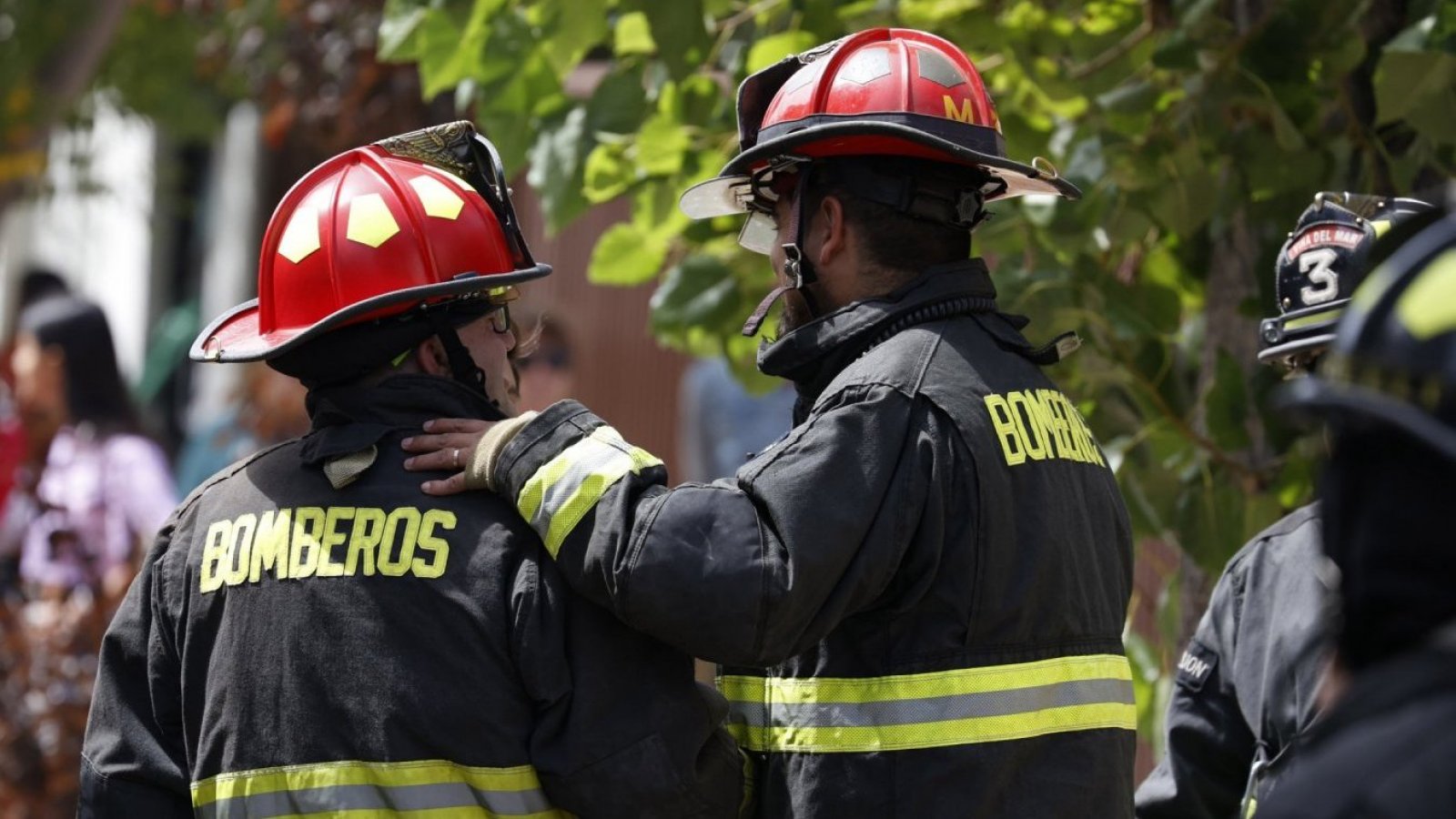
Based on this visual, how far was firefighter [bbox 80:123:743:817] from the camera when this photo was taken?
107 inches

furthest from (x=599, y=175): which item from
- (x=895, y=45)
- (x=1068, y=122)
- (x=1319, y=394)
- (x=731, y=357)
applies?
(x=1319, y=394)

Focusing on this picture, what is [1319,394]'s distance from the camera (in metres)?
1.58

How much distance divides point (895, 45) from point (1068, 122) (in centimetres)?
Result: 147

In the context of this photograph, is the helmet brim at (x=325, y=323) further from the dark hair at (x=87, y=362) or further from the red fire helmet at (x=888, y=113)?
the dark hair at (x=87, y=362)

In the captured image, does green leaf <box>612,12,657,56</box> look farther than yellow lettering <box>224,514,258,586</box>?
Yes

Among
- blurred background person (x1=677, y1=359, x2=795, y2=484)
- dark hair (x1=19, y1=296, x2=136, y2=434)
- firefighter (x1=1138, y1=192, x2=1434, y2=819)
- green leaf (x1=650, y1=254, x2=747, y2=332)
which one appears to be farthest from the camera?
blurred background person (x1=677, y1=359, x2=795, y2=484)

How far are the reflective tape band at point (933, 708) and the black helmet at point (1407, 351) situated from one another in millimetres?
1265

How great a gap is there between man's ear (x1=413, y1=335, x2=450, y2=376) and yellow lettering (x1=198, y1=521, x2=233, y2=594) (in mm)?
377

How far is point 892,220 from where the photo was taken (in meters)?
3.01

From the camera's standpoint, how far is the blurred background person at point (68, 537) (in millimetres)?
5934

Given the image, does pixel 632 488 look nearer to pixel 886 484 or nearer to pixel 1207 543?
pixel 886 484

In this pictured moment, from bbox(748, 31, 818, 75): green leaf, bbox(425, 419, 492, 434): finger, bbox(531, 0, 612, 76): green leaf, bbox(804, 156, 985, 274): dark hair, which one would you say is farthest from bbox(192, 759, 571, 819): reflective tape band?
bbox(748, 31, 818, 75): green leaf

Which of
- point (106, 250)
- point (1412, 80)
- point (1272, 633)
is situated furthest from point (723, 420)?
point (106, 250)

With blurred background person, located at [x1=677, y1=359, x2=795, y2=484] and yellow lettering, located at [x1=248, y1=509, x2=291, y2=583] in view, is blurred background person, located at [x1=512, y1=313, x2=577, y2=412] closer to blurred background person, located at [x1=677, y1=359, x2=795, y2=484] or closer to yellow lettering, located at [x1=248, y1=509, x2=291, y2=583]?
blurred background person, located at [x1=677, y1=359, x2=795, y2=484]
